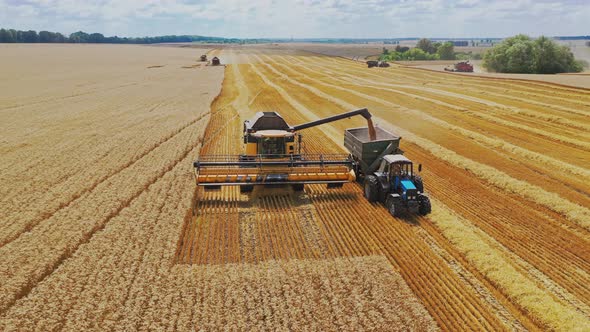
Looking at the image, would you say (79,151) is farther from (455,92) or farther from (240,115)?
(455,92)

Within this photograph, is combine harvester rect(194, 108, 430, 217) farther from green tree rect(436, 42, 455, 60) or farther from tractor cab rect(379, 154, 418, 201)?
green tree rect(436, 42, 455, 60)

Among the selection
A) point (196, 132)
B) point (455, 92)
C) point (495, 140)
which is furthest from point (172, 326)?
point (455, 92)

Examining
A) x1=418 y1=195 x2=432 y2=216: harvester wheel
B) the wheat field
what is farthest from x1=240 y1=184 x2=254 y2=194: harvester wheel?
x1=418 y1=195 x2=432 y2=216: harvester wheel

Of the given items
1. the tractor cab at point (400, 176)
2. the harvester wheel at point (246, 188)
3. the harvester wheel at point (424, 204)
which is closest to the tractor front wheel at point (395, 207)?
the tractor cab at point (400, 176)

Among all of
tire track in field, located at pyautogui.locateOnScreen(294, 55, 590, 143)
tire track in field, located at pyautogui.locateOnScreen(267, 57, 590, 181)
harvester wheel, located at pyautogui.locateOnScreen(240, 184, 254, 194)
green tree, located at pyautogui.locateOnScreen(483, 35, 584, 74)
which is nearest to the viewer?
harvester wheel, located at pyautogui.locateOnScreen(240, 184, 254, 194)

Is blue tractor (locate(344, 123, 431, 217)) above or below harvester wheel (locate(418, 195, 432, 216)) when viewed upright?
above

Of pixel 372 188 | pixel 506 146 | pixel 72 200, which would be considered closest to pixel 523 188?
pixel 372 188
